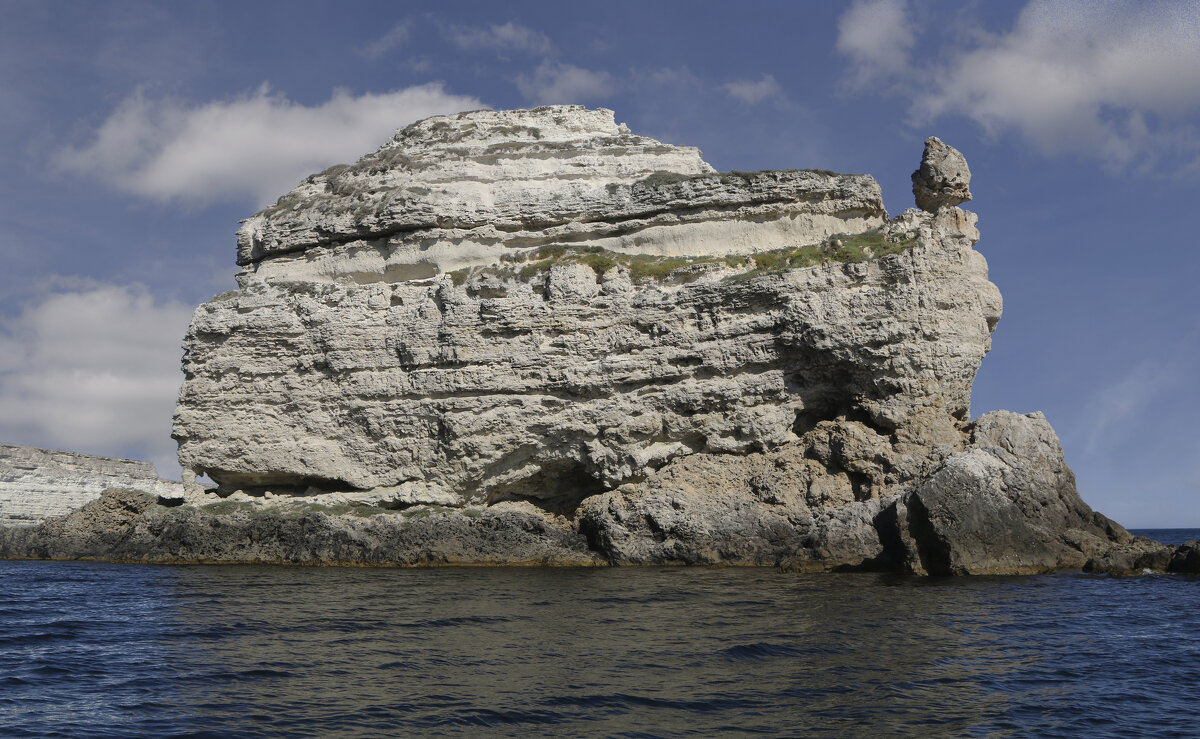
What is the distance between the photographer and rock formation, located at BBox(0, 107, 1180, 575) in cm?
2364

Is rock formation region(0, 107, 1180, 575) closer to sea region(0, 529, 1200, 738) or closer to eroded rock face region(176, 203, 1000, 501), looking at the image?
eroded rock face region(176, 203, 1000, 501)

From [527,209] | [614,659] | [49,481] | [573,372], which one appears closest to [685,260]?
[573,372]

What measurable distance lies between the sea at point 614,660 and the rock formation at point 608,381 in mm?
4446

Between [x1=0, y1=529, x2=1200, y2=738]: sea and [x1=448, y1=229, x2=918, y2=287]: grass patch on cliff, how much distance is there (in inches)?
400

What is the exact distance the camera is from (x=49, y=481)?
41.6 meters

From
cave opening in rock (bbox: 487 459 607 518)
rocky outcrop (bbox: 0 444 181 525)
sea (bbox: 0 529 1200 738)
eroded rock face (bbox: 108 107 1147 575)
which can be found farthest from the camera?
rocky outcrop (bbox: 0 444 181 525)

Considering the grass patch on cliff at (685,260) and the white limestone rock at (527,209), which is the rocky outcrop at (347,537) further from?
the white limestone rock at (527,209)

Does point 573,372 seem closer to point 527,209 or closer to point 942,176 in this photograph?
point 527,209

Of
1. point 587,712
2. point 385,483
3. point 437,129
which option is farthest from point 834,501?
point 437,129

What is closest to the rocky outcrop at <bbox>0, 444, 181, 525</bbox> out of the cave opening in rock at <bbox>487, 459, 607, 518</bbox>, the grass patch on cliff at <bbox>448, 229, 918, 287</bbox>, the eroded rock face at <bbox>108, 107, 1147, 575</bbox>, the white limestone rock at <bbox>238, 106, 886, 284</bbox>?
the eroded rock face at <bbox>108, 107, 1147, 575</bbox>

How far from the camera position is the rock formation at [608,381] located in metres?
23.6

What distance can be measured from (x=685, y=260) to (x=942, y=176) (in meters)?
8.10

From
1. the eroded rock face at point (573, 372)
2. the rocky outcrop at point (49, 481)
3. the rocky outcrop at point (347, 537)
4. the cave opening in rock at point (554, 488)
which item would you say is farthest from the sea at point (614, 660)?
the rocky outcrop at point (49, 481)

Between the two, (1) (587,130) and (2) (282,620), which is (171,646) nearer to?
(2) (282,620)
